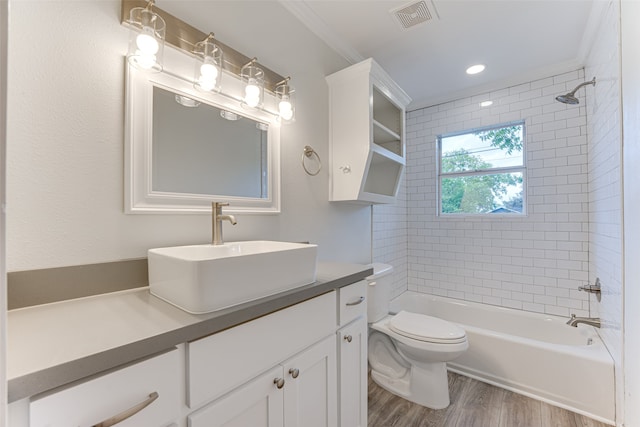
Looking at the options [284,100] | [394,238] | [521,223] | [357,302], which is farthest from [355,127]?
[521,223]

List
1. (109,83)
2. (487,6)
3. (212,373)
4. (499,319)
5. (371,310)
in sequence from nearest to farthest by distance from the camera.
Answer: (212,373) → (109,83) → (487,6) → (371,310) → (499,319)

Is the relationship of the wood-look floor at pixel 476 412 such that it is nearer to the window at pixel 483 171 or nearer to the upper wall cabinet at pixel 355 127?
the upper wall cabinet at pixel 355 127

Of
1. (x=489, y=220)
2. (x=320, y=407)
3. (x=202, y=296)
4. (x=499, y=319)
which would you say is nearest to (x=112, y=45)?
(x=202, y=296)

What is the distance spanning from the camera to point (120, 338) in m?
0.56

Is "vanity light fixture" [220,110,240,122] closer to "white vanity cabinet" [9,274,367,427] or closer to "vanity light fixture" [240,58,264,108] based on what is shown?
"vanity light fixture" [240,58,264,108]

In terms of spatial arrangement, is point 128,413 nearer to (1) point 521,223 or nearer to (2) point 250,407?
(2) point 250,407

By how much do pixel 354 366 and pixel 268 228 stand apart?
781mm

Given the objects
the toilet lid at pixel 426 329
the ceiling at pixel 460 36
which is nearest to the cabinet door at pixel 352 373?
the toilet lid at pixel 426 329

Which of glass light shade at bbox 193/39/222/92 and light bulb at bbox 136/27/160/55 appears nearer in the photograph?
light bulb at bbox 136/27/160/55

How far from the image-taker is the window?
2582 mm

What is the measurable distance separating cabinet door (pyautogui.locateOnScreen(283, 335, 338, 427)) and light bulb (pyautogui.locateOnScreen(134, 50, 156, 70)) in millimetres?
1132

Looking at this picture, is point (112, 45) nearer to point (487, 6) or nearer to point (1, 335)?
point (1, 335)

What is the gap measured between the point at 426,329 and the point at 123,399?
1.73 meters

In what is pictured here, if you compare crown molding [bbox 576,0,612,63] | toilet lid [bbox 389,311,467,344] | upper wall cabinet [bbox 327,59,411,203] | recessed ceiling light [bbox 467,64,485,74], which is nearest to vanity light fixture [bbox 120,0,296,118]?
upper wall cabinet [bbox 327,59,411,203]
